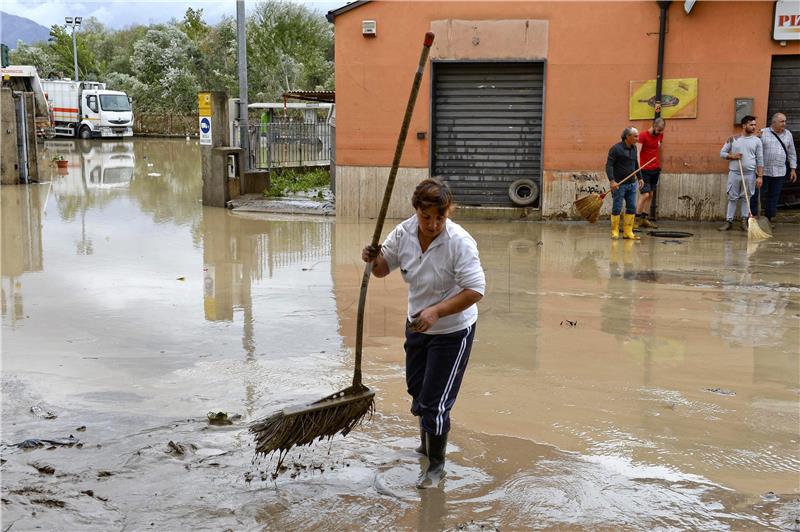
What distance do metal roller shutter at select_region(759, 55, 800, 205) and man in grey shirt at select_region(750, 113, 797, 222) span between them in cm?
77

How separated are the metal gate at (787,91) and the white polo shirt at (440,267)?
11944mm

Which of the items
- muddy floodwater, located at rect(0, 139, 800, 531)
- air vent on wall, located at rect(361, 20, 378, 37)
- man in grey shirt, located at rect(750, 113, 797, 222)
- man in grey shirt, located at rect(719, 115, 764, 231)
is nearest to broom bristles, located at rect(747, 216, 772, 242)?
man in grey shirt, located at rect(719, 115, 764, 231)

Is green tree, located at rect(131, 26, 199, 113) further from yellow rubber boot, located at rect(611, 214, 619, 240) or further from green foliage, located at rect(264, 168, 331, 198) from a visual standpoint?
yellow rubber boot, located at rect(611, 214, 619, 240)

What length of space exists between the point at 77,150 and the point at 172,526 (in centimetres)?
3231

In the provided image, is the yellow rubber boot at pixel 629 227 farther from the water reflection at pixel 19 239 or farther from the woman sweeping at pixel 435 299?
the woman sweeping at pixel 435 299

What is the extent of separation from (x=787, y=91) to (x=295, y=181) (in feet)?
34.1

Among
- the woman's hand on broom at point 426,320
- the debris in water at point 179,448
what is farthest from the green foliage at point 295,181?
the woman's hand on broom at point 426,320

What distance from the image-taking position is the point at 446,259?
4.37 m

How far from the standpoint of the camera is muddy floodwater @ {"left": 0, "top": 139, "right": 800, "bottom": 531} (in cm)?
430

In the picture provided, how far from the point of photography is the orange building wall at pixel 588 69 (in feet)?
46.9

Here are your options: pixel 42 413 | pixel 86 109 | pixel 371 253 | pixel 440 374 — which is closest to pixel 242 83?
pixel 42 413

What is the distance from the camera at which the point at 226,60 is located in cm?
5125

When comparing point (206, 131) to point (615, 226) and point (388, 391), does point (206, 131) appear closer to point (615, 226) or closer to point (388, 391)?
point (615, 226)

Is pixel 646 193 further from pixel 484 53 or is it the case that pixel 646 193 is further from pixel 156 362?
pixel 156 362
